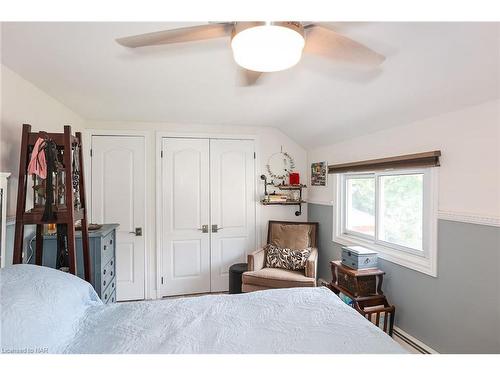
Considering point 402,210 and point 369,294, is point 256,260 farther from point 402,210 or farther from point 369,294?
point 402,210

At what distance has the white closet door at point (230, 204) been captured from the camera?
346 cm

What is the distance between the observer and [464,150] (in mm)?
1756

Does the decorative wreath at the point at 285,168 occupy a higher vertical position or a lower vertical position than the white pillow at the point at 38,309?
higher

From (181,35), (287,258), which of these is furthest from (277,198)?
(181,35)

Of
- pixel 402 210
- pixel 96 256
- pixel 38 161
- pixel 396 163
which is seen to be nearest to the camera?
pixel 38 161

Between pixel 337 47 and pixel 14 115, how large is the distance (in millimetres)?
2084

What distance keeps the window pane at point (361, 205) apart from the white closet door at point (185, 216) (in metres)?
1.73

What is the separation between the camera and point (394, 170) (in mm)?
2352

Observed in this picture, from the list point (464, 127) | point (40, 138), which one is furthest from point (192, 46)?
point (464, 127)

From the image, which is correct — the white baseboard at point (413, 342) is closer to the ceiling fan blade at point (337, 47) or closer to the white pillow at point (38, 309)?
the ceiling fan blade at point (337, 47)

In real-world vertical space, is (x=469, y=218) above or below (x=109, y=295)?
above

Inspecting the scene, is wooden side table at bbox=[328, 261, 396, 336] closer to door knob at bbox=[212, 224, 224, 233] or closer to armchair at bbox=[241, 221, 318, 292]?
armchair at bbox=[241, 221, 318, 292]

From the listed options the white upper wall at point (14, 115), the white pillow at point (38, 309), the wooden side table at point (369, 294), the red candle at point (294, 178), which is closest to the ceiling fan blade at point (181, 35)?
the white pillow at point (38, 309)

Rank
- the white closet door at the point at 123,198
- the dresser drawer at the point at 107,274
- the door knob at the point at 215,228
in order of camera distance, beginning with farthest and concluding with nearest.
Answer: the door knob at the point at 215,228, the white closet door at the point at 123,198, the dresser drawer at the point at 107,274
